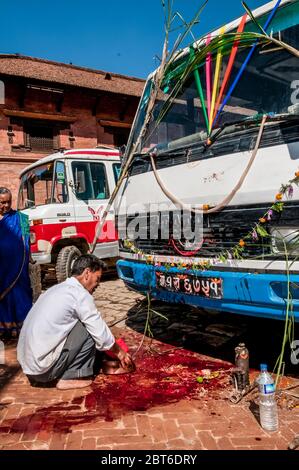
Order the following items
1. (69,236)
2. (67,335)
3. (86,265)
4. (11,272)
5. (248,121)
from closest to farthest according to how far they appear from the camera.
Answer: (248,121) → (67,335) → (86,265) → (11,272) → (69,236)

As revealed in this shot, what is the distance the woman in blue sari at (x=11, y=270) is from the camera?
4672 mm

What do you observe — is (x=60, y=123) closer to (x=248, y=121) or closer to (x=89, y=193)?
(x=89, y=193)

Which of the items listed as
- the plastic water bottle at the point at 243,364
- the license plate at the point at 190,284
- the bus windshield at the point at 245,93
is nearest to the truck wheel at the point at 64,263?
the bus windshield at the point at 245,93

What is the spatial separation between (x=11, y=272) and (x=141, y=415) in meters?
2.80

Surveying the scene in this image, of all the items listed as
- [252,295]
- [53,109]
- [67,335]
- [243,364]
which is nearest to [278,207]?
[252,295]

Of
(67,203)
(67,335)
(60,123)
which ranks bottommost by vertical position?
(67,335)

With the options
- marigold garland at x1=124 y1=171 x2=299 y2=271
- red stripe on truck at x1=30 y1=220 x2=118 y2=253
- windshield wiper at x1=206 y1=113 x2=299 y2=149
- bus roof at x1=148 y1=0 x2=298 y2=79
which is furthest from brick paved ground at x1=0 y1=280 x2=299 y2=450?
red stripe on truck at x1=30 y1=220 x2=118 y2=253

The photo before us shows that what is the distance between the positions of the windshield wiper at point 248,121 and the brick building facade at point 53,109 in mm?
13600

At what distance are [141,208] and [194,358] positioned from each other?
156 centimetres

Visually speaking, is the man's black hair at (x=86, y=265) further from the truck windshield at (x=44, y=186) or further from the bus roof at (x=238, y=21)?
the truck windshield at (x=44, y=186)

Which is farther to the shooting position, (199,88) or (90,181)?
(90,181)

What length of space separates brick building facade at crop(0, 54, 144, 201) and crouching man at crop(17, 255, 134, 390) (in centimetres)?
1331

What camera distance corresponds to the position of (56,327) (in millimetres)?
2939
